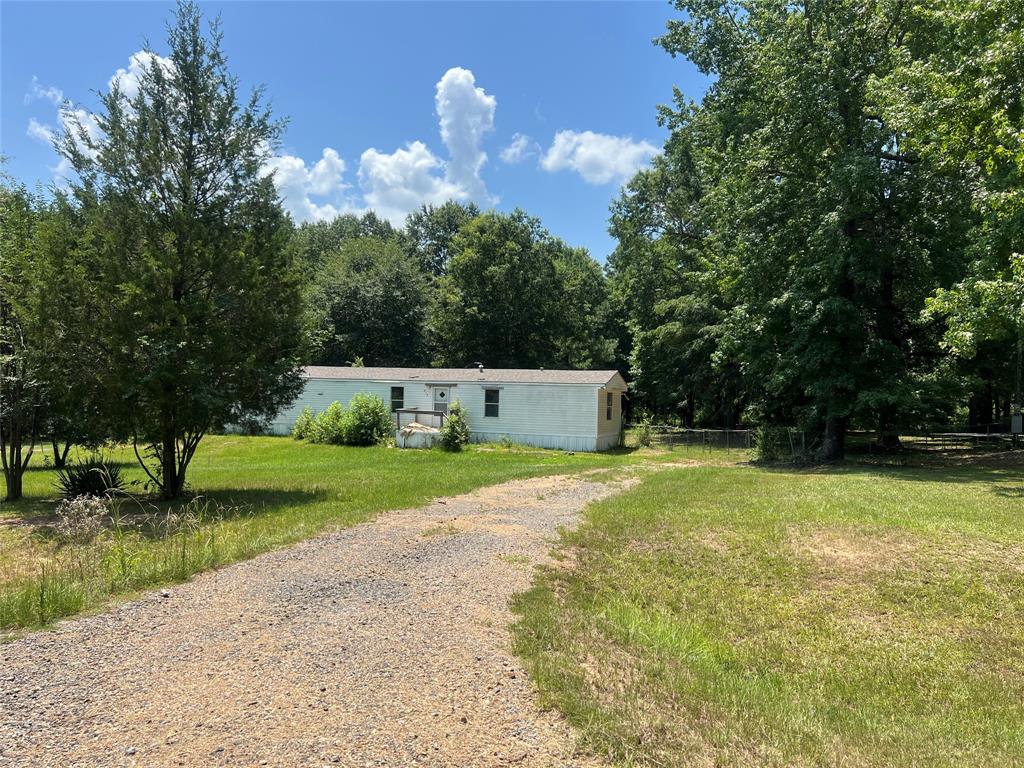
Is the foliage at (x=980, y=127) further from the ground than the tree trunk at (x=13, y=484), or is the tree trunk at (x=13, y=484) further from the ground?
the foliage at (x=980, y=127)

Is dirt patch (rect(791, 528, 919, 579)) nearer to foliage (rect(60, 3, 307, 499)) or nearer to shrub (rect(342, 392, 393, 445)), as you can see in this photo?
foliage (rect(60, 3, 307, 499))

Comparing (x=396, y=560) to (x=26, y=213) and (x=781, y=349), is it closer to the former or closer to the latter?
(x=26, y=213)

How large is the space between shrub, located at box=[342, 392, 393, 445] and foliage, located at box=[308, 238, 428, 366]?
1402cm

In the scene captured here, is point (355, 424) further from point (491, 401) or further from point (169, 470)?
point (169, 470)

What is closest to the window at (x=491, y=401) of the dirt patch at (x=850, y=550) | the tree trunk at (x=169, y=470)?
the tree trunk at (x=169, y=470)

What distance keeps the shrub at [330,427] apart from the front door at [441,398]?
3423 millimetres

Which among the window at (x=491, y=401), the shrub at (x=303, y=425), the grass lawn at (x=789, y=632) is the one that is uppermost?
the window at (x=491, y=401)

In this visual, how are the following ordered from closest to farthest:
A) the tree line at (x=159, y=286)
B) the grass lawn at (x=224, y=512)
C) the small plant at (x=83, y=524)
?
the grass lawn at (x=224, y=512) < the small plant at (x=83, y=524) < the tree line at (x=159, y=286)

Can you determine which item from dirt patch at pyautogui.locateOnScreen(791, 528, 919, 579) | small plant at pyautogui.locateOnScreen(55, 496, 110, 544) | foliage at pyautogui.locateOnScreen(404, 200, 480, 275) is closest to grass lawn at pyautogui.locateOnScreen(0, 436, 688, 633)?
small plant at pyautogui.locateOnScreen(55, 496, 110, 544)

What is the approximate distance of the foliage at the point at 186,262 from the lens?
885 centimetres

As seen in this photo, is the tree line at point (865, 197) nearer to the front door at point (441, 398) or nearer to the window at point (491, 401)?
the window at point (491, 401)

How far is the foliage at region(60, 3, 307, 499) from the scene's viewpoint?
885cm

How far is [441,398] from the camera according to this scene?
22.6 metres

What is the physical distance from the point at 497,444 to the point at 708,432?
25.6 feet
